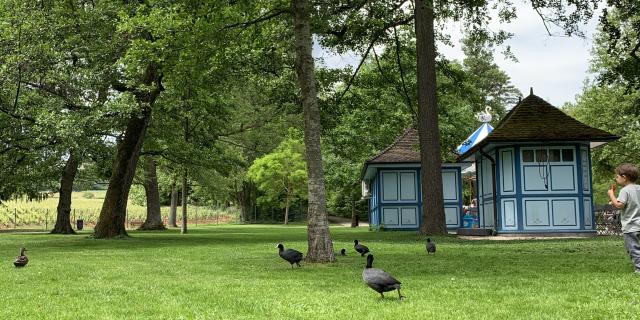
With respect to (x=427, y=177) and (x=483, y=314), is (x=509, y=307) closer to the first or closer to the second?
(x=483, y=314)

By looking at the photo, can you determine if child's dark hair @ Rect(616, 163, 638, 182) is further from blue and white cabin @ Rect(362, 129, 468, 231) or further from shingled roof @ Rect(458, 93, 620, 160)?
blue and white cabin @ Rect(362, 129, 468, 231)

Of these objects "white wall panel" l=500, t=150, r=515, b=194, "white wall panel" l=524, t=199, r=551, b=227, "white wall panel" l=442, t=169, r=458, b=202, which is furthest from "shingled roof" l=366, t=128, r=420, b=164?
"white wall panel" l=524, t=199, r=551, b=227

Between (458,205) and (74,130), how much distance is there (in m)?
22.4

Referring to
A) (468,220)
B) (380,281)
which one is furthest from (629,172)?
(468,220)

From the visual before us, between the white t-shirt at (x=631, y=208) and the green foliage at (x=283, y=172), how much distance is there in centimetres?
4918

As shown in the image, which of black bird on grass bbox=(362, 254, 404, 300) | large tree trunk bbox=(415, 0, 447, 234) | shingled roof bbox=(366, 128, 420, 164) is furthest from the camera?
shingled roof bbox=(366, 128, 420, 164)

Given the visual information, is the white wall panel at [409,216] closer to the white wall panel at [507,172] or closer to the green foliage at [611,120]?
the white wall panel at [507,172]

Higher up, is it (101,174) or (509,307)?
(101,174)

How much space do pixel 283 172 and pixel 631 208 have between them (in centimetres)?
5189

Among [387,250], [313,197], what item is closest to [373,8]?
[387,250]

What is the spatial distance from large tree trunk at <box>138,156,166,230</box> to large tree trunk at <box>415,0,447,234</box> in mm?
24077

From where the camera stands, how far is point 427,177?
2314 centimetres

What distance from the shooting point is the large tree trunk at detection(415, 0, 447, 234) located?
23.1m

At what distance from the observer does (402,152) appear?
3619 centimetres
